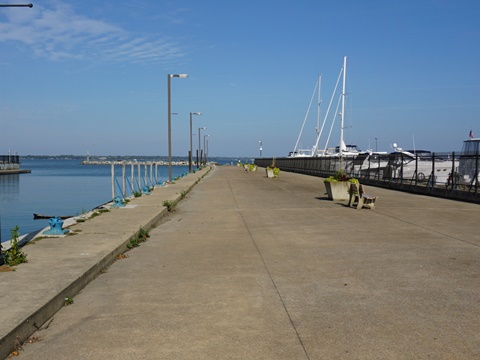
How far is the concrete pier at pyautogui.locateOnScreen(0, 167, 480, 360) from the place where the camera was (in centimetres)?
510

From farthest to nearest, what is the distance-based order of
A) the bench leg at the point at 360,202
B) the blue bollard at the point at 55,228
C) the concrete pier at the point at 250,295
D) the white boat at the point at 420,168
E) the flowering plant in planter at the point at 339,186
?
Answer: the white boat at the point at 420,168
the flowering plant in planter at the point at 339,186
the bench leg at the point at 360,202
the blue bollard at the point at 55,228
the concrete pier at the point at 250,295

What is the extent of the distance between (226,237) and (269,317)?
6319 millimetres

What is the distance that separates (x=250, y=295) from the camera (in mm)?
6977

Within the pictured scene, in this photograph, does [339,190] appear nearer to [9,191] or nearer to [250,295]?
[250,295]

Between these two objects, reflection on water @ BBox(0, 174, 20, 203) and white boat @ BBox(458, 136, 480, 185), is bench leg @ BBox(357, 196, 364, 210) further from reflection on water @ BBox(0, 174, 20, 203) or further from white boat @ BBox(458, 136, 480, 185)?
reflection on water @ BBox(0, 174, 20, 203)

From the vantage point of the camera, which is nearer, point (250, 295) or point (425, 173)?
point (250, 295)

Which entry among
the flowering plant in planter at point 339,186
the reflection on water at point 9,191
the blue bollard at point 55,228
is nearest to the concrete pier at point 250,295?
the blue bollard at point 55,228

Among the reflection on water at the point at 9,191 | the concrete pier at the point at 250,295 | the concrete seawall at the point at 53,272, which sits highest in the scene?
the concrete seawall at the point at 53,272

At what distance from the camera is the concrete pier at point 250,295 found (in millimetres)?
5098

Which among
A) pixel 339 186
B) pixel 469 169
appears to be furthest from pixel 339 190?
pixel 469 169

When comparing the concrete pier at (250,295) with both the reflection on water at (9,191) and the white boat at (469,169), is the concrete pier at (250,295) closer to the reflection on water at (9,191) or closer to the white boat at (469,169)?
the white boat at (469,169)

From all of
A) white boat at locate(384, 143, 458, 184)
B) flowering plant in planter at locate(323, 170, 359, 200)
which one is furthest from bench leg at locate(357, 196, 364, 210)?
white boat at locate(384, 143, 458, 184)

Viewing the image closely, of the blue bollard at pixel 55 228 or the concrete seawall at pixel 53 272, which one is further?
the blue bollard at pixel 55 228

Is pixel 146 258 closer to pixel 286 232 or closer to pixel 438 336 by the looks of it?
pixel 286 232
